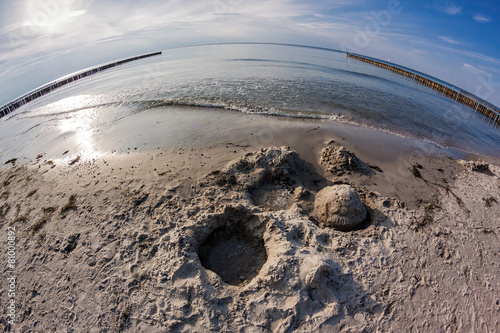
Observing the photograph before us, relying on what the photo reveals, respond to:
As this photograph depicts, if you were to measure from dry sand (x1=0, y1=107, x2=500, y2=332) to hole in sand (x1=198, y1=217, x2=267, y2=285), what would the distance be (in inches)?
0.9

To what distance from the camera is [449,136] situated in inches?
458

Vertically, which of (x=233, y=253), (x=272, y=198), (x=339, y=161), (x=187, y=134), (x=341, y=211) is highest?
(x=187, y=134)

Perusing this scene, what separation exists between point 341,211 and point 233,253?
2730mm

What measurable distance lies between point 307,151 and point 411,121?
9.55m

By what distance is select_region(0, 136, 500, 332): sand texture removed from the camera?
3635mm

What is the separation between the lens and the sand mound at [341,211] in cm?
508

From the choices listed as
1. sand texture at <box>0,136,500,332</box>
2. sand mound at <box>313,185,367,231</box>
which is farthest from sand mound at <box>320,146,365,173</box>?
sand mound at <box>313,185,367,231</box>

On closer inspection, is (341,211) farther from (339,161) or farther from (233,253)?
(233,253)

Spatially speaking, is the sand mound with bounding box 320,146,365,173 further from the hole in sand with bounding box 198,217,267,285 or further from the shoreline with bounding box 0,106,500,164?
the hole in sand with bounding box 198,217,267,285

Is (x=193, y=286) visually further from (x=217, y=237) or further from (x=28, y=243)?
(x=28, y=243)

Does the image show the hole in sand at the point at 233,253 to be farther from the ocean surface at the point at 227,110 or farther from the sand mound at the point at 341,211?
the ocean surface at the point at 227,110

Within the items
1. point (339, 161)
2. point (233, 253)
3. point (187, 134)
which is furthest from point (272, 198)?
point (187, 134)

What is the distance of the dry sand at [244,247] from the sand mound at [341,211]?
261 millimetres

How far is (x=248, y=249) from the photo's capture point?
4699mm
